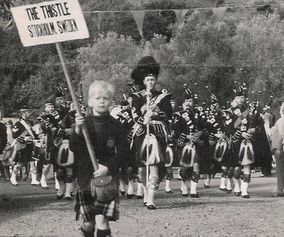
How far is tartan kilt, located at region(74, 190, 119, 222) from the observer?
27.9 ft

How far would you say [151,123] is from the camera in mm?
14078

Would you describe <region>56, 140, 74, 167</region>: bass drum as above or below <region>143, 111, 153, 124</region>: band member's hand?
below

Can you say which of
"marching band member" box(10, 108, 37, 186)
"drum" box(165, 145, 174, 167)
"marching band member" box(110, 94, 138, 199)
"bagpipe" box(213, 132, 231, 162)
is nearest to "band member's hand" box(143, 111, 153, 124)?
"marching band member" box(110, 94, 138, 199)

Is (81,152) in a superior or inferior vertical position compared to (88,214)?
superior

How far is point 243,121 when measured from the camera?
17.0 m

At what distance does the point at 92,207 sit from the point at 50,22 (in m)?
1.90

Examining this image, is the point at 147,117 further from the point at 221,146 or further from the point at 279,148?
the point at 221,146

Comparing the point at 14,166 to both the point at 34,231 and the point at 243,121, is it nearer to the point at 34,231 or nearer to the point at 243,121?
the point at 243,121

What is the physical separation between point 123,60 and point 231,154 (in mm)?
60113

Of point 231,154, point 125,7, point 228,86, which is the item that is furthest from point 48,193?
point 125,7

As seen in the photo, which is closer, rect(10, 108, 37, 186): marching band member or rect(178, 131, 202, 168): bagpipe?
rect(178, 131, 202, 168): bagpipe

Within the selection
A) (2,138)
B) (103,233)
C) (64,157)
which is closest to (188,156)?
(64,157)

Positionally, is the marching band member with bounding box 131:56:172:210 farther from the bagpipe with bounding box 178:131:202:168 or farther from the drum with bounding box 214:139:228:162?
the drum with bounding box 214:139:228:162

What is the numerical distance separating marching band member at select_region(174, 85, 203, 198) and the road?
1.30 ft
